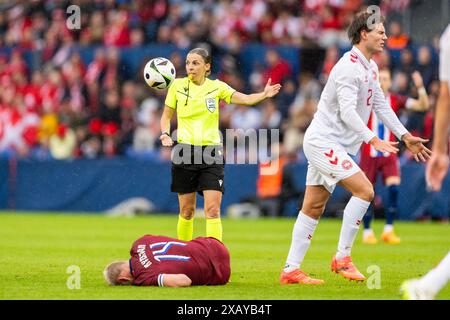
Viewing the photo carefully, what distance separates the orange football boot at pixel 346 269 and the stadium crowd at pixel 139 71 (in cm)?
1154

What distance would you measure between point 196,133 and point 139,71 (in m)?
13.5

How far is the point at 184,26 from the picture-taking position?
2584cm

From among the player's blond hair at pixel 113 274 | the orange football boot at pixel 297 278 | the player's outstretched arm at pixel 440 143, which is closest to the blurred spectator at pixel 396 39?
the orange football boot at pixel 297 278

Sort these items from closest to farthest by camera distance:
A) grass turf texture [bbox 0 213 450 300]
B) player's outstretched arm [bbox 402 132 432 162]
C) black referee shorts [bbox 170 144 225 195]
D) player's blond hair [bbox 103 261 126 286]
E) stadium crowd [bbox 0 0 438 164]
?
grass turf texture [bbox 0 213 450 300]
player's blond hair [bbox 103 261 126 286]
player's outstretched arm [bbox 402 132 432 162]
black referee shorts [bbox 170 144 225 195]
stadium crowd [bbox 0 0 438 164]

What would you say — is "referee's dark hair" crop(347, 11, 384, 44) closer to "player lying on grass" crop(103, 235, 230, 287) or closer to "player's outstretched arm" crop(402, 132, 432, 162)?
"player's outstretched arm" crop(402, 132, 432, 162)

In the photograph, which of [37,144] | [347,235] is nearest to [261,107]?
[37,144]

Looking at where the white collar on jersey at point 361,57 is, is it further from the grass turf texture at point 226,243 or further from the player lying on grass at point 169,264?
the player lying on grass at point 169,264

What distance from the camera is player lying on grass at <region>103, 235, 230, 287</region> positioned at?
927 centimetres

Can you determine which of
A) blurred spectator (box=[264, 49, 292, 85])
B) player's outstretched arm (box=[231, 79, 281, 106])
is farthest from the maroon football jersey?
blurred spectator (box=[264, 49, 292, 85])

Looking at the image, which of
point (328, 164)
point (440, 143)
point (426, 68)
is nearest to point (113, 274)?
point (328, 164)

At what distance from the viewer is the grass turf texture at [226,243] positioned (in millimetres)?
8945

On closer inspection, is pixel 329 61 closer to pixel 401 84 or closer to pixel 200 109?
pixel 401 84

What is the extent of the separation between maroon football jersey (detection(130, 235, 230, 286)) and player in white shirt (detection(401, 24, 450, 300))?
2.28 metres
